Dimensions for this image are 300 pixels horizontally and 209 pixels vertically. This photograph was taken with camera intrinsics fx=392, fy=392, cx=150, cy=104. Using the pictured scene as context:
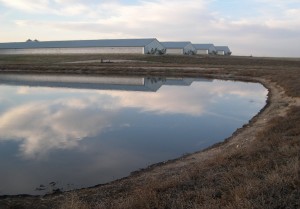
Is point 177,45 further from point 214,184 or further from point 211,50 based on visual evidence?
point 214,184

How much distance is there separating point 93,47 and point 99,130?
3428 inches

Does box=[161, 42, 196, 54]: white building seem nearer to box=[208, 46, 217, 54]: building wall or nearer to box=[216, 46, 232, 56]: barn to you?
box=[208, 46, 217, 54]: building wall

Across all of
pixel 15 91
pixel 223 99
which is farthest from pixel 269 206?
pixel 15 91

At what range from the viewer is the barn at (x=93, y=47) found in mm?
99312

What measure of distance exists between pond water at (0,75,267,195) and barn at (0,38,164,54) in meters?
66.0

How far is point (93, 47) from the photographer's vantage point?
337 ft

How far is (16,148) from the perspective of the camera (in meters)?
14.6

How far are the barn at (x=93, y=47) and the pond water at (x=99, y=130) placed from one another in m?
66.0

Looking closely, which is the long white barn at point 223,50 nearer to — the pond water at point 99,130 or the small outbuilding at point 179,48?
the small outbuilding at point 179,48

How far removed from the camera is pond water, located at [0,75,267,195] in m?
11.9

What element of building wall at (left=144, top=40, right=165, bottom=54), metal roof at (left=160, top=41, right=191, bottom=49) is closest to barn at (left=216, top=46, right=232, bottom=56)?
metal roof at (left=160, top=41, right=191, bottom=49)

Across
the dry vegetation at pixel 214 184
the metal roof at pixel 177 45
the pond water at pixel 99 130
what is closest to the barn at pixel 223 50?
the metal roof at pixel 177 45

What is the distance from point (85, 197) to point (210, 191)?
3.13 meters

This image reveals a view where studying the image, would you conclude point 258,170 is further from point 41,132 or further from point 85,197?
point 41,132
